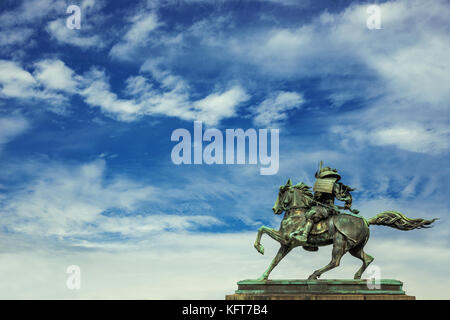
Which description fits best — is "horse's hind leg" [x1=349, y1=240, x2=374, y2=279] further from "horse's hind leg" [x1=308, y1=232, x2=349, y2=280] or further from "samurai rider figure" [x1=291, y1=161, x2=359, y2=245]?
"samurai rider figure" [x1=291, y1=161, x2=359, y2=245]

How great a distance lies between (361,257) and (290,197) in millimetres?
2585

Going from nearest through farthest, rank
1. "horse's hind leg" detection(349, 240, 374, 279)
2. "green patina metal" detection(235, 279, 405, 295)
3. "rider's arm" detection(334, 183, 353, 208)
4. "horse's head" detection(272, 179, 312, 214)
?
1. "green patina metal" detection(235, 279, 405, 295)
2. "horse's hind leg" detection(349, 240, 374, 279)
3. "horse's head" detection(272, 179, 312, 214)
4. "rider's arm" detection(334, 183, 353, 208)

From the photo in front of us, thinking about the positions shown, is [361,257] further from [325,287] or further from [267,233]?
[267,233]

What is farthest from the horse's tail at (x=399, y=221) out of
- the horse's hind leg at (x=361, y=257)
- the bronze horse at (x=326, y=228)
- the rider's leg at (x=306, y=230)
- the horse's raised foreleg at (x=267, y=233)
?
the horse's raised foreleg at (x=267, y=233)

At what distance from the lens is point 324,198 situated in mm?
16031

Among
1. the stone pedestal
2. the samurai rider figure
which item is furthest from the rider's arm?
the stone pedestal

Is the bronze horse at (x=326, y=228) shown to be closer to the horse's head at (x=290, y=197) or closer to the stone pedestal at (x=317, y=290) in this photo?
the horse's head at (x=290, y=197)

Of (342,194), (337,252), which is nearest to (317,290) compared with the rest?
(337,252)

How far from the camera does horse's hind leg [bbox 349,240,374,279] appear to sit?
15.5 meters

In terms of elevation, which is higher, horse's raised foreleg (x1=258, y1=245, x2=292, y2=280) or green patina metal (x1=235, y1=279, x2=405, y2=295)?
horse's raised foreleg (x1=258, y1=245, x2=292, y2=280)

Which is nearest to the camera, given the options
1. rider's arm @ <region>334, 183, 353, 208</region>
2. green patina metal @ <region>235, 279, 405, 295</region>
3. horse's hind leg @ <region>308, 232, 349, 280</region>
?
green patina metal @ <region>235, 279, 405, 295</region>

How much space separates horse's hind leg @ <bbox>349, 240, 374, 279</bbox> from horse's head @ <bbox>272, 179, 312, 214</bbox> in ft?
6.07
